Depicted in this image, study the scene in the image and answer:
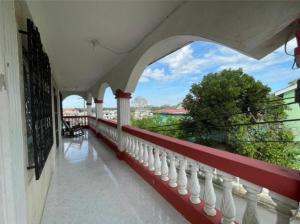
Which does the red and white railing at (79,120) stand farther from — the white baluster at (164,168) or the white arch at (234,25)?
the white arch at (234,25)

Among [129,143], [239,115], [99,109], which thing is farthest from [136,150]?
[239,115]

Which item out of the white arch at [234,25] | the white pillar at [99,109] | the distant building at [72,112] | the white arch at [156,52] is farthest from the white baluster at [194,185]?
the distant building at [72,112]

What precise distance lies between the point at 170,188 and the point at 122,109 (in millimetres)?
2476

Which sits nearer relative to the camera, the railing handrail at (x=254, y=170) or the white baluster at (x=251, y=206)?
the railing handrail at (x=254, y=170)

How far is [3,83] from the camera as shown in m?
0.89

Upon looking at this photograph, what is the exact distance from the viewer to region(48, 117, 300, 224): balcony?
1.17 m

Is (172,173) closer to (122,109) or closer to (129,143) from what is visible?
(129,143)

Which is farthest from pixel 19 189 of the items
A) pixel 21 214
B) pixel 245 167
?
pixel 245 167

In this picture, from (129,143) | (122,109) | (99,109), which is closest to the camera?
(129,143)

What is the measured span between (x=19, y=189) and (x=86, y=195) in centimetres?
165

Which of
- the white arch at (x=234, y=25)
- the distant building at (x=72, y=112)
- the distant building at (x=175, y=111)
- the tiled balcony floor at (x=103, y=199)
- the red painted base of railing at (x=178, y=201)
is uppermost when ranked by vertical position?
the white arch at (x=234, y=25)

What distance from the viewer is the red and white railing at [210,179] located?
1.04 m

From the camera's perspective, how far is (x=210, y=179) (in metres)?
1.67

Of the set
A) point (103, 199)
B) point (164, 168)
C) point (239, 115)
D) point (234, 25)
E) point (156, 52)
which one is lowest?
point (103, 199)
